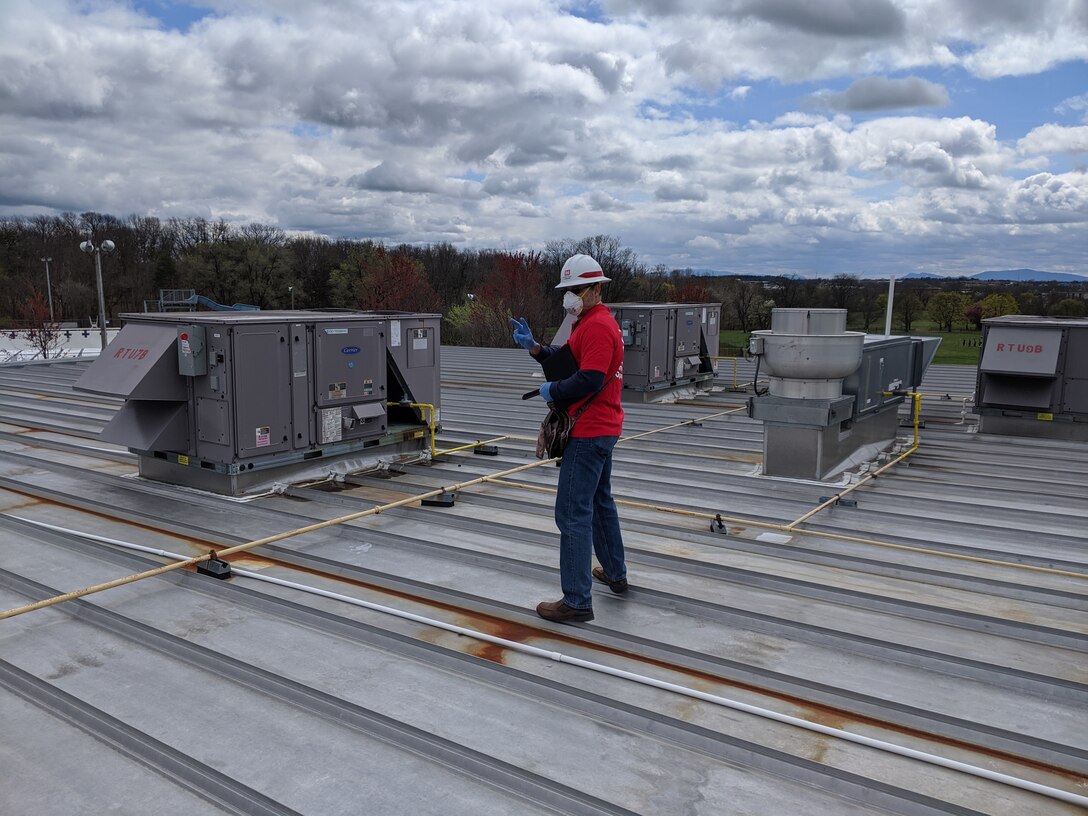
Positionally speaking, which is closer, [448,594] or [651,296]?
[448,594]

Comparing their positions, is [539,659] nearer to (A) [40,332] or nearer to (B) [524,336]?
(B) [524,336]

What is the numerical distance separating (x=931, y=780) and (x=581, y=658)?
1.63 metres

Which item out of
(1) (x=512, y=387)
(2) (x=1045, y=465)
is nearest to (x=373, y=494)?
(2) (x=1045, y=465)

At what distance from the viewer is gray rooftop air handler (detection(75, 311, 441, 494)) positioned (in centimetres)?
713

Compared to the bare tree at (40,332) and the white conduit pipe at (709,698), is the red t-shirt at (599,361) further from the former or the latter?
the bare tree at (40,332)

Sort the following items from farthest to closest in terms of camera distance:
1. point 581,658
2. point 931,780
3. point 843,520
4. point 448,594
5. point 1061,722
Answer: point 843,520
point 448,594
point 581,658
point 1061,722
point 931,780

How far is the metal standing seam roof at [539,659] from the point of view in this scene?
3025 millimetres

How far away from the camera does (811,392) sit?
792 cm

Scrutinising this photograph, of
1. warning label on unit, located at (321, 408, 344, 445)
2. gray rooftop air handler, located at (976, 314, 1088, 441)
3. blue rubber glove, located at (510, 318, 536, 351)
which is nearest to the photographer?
blue rubber glove, located at (510, 318, 536, 351)

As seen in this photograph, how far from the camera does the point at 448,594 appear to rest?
488 cm

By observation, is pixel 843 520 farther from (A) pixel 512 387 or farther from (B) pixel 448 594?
(A) pixel 512 387

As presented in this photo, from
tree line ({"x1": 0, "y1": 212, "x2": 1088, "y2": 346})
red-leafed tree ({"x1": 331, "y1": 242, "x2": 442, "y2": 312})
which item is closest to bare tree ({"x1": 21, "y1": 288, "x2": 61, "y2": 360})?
tree line ({"x1": 0, "y1": 212, "x2": 1088, "y2": 346})

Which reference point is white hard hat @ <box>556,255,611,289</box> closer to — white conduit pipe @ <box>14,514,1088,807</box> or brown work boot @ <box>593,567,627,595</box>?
brown work boot @ <box>593,567,627,595</box>

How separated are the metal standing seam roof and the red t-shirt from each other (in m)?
1.11
